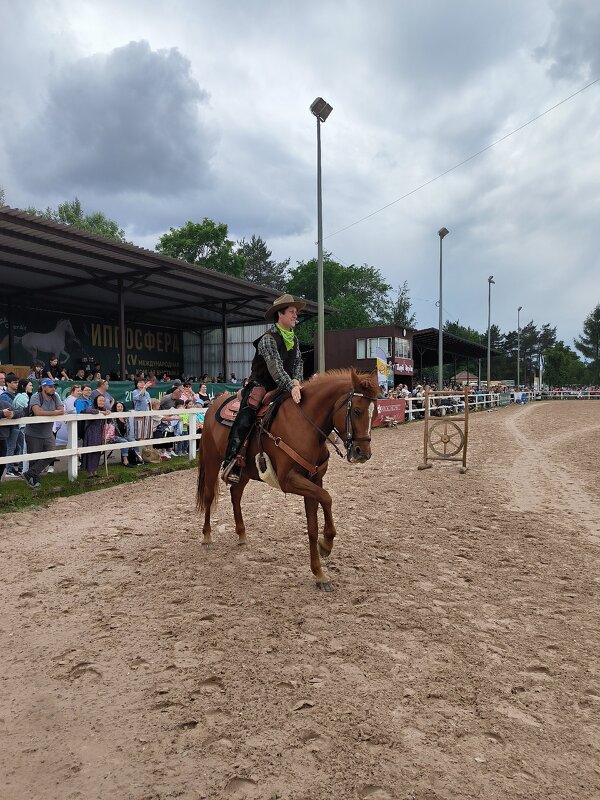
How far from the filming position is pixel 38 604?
3980 millimetres

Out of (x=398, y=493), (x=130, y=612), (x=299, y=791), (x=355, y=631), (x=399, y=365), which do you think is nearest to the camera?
(x=299, y=791)

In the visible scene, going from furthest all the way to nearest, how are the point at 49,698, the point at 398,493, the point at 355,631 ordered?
1. the point at 398,493
2. the point at 355,631
3. the point at 49,698

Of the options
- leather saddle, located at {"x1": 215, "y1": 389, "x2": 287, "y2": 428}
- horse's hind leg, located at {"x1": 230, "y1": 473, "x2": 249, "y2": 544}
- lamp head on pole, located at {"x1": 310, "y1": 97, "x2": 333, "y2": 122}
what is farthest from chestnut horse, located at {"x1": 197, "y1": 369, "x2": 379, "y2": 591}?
lamp head on pole, located at {"x1": 310, "y1": 97, "x2": 333, "y2": 122}

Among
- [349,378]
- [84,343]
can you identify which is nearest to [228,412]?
[349,378]

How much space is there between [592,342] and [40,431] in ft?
334

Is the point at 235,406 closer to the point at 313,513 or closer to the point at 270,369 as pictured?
the point at 270,369

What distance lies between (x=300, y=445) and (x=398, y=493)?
13.7ft

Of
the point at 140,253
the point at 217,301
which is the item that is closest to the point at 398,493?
the point at 140,253

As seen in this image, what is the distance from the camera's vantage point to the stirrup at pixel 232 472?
16.3 ft

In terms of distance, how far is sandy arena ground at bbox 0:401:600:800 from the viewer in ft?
7.23

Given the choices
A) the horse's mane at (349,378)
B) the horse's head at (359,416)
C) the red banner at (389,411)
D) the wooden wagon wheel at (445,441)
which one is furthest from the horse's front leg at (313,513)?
the red banner at (389,411)

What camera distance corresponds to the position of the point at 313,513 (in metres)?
4.33

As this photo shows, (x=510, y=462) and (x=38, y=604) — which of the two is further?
(x=510, y=462)

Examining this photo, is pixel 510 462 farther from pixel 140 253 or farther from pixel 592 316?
pixel 592 316
